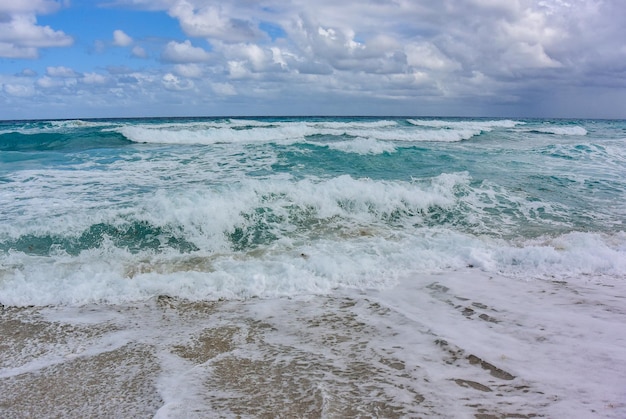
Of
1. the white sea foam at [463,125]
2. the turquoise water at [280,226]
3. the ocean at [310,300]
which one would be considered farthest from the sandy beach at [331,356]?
the white sea foam at [463,125]

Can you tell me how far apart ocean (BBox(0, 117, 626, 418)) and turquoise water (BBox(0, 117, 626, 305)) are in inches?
1.9

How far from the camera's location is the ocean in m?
3.33

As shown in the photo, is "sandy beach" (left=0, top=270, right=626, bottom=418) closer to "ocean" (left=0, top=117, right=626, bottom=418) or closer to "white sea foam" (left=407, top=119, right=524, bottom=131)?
"ocean" (left=0, top=117, right=626, bottom=418)

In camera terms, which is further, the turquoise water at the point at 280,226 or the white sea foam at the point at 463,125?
the white sea foam at the point at 463,125

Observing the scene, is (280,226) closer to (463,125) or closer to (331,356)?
(331,356)

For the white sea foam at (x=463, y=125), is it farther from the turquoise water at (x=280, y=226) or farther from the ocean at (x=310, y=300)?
the ocean at (x=310, y=300)

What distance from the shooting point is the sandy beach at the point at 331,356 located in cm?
319

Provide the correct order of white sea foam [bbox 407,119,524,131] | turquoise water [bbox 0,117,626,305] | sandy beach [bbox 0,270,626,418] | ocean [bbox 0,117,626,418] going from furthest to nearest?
white sea foam [bbox 407,119,524,131] < turquoise water [bbox 0,117,626,305] < ocean [bbox 0,117,626,418] < sandy beach [bbox 0,270,626,418]

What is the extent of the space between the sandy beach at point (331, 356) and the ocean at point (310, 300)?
0.07 ft

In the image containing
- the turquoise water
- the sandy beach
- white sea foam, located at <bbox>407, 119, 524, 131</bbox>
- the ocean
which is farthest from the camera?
white sea foam, located at <bbox>407, 119, 524, 131</bbox>

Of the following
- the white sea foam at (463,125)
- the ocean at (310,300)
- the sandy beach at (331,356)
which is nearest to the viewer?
the sandy beach at (331,356)

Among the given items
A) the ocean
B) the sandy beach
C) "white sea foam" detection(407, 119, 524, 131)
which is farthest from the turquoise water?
"white sea foam" detection(407, 119, 524, 131)

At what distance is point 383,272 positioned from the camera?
6055mm

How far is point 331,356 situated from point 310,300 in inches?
54.2
